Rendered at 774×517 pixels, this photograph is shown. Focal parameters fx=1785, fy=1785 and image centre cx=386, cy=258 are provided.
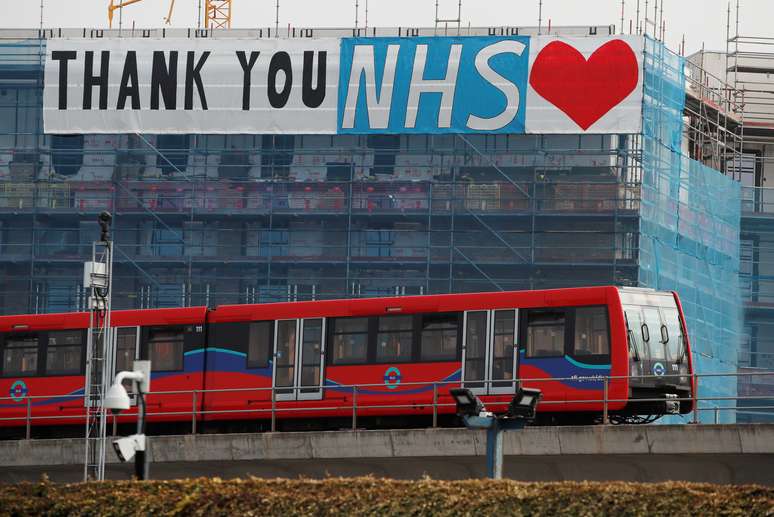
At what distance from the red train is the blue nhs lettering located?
2230 centimetres

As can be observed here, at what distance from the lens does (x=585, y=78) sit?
57.1 metres

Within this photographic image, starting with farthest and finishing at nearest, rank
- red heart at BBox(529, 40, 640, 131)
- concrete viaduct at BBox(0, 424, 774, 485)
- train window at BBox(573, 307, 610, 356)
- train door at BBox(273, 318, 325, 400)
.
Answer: red heart at BBox(529, 40, 640, 131) → train door at BBox(273, 318, 325, 400) → train window at BBox(573, 307, 610, 356) → concrete viaduct at BBox(0, 424, 774, 485)

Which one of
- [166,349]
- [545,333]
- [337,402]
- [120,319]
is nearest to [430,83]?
[120,319]

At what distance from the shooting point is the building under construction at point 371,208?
196 feet

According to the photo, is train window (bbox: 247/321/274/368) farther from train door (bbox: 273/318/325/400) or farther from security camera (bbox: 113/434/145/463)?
security camera (bbox: 113/434/145/463)

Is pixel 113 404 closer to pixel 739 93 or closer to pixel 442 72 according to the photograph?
pixel 442 72

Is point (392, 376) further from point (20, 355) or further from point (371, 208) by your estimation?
point (371, 208)

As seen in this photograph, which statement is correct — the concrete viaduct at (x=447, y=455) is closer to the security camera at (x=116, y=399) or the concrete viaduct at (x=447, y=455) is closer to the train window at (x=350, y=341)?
the train window at (x=350, y=341)

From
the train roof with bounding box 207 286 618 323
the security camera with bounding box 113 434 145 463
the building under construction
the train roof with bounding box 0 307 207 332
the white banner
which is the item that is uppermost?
the white banner

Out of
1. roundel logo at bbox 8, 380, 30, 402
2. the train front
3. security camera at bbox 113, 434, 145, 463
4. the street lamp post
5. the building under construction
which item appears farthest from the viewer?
the building under construction

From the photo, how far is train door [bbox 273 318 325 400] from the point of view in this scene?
35156 millimetres

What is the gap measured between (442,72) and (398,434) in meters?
28.5

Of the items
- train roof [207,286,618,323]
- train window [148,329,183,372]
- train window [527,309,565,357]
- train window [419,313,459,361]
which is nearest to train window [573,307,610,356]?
train roof [207,286,618,323]

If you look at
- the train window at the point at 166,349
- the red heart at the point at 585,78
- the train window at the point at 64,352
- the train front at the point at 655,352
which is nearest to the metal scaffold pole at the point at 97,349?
the train window at the point at 166,349
